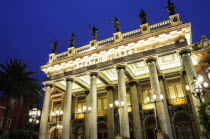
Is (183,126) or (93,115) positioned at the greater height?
(93,115)

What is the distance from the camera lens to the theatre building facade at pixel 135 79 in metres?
17.7

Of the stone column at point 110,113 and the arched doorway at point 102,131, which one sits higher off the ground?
the stone column at point 110,113

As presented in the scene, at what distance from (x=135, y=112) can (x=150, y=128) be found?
2441mm

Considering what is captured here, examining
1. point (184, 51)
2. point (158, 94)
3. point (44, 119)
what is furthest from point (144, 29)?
point (44, 119)

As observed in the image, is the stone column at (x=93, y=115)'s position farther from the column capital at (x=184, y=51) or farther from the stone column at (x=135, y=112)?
the column capital at (x=184, y=51)


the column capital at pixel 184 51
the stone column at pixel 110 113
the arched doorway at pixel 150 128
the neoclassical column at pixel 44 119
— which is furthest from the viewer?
the stone column at pixel 110 113

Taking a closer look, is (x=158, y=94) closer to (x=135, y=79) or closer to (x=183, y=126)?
(x=183, y=126)

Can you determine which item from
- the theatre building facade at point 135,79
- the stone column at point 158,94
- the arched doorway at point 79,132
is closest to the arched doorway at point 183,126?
the theatre building facade at point 135,79

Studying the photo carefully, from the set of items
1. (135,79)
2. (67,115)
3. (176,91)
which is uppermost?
(135,79)

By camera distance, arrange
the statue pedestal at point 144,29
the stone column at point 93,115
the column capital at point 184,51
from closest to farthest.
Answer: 1. the column capital at point 184,51
2. the stone column at point 93,115
3. the statue pedestal at point 144,29

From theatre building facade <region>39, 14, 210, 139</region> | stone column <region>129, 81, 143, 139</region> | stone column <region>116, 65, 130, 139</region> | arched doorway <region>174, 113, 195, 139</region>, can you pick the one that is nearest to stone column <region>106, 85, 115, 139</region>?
theatre building facade <region>39, 14, 210, 139</region>

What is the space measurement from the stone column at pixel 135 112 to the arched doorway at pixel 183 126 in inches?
156

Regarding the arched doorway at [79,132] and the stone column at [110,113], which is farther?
the arched doorway at [79,132]

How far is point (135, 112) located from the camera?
69.0 ft
